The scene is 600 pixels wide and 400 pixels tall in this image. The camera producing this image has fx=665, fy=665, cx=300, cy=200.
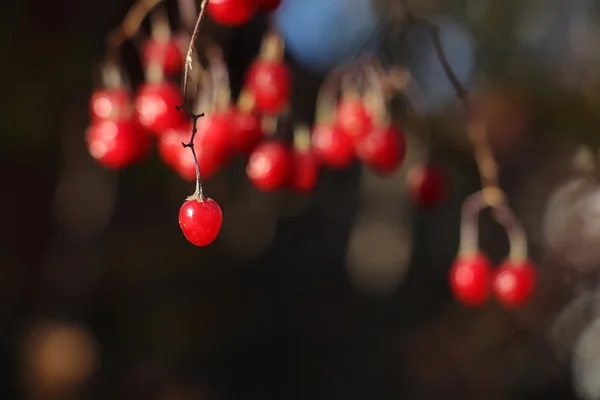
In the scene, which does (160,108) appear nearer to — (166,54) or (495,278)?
(166,54)

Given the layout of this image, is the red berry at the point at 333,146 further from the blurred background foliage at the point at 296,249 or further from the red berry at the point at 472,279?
the blurred background foliage at the point at 296,249

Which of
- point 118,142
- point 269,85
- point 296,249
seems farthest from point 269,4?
point 296,249

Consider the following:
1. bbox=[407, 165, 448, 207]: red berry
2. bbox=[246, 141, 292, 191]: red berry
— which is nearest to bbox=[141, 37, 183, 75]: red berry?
bbox=[246, 141, 292, 191]: red berry

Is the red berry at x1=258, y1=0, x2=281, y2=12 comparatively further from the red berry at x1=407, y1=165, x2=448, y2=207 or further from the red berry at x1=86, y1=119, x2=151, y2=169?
the red berry at x1=407, y1=165, x2=448, y2=207

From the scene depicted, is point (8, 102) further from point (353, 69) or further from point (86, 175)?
point (353, 69)

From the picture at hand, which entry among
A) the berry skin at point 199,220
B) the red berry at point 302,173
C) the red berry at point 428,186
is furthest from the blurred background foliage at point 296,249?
the berry skin at point 199,220

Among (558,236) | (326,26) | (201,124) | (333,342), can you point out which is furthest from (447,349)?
(201,124)
